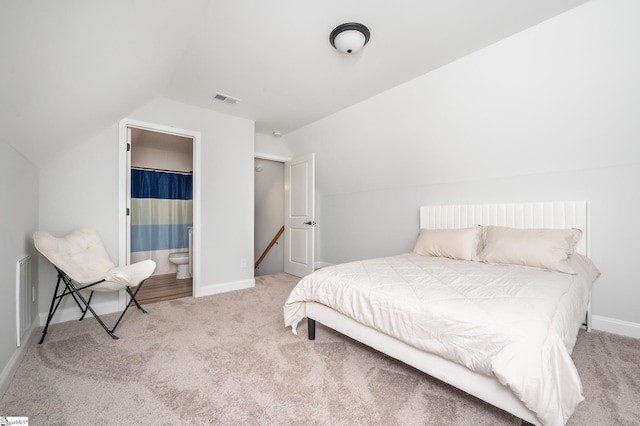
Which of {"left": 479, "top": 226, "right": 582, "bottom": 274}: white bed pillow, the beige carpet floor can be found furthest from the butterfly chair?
{"left": 479, "top": 226, "right": 582, "bottom": 274}: white bed pillow

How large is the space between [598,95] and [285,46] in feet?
7.94

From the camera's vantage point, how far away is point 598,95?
6.89 feet

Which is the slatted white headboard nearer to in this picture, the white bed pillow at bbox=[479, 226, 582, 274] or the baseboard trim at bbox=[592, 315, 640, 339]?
the white bed pillow at bbox=[479, 226, 582, 274]

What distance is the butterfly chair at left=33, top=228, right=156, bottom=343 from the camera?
2.17m

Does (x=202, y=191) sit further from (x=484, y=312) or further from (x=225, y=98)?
(x=484, y=312)

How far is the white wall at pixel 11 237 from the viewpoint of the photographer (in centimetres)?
162

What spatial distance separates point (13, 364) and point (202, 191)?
222 centimetres

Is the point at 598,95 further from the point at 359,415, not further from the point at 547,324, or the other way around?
the point at 359,415

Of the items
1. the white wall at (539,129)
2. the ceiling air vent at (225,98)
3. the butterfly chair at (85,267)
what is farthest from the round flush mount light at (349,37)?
the butterfly chair at (85,267)

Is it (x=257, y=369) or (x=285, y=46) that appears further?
(x=285, y=46)

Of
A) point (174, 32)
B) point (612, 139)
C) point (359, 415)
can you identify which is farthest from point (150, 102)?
point (612, 139)

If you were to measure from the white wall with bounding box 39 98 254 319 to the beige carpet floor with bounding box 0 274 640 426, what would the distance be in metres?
1.01

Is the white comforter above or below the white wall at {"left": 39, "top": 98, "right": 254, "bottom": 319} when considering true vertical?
below

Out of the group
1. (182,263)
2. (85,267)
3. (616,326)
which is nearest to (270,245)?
(182,263)
